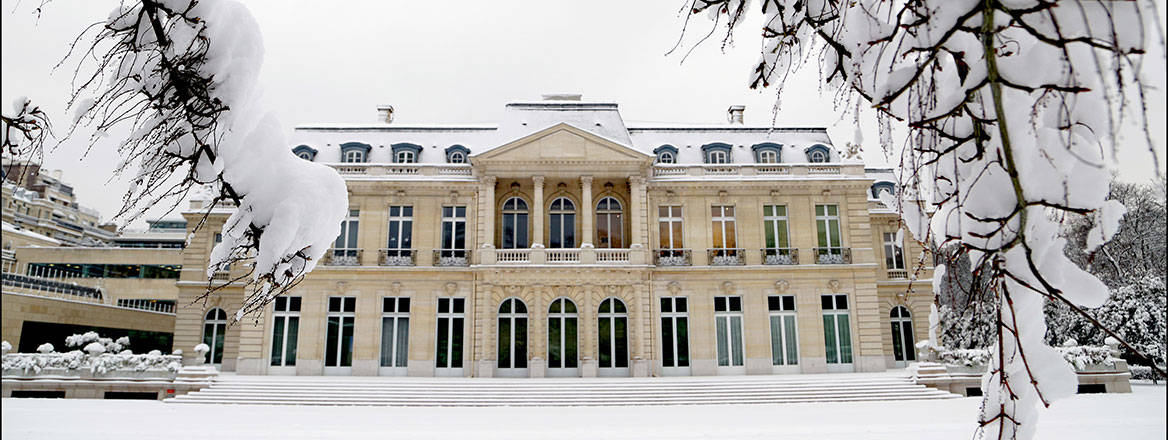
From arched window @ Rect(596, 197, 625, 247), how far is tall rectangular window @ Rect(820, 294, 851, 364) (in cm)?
786

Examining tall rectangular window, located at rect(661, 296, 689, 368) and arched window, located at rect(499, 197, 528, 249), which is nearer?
tall rectangular window, located at rect(661, 296, 689, 368)

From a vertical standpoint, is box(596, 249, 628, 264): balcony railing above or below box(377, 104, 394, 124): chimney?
below

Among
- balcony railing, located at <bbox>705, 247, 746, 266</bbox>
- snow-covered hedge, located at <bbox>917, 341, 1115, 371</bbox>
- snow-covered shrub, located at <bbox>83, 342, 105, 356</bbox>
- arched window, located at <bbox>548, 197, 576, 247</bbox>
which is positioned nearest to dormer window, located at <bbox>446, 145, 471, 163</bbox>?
arched window, located at <bbox>548, 197, 576, 247</bbox>

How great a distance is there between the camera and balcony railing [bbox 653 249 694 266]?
24.4m

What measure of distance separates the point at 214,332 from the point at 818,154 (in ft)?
86.7

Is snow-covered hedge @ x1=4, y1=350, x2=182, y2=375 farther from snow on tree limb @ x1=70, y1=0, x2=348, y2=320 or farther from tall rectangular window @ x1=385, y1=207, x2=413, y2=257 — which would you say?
snow on tree limb @ x1=70, y1=0, x2=348, y2=320

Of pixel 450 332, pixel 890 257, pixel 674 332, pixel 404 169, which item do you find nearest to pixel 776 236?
pixel 674 332

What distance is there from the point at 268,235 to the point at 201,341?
28330 mm

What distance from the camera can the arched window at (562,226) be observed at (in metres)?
24.9

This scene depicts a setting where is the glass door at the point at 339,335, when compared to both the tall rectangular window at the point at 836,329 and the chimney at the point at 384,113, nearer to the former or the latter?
the chimney at the point at 384,113

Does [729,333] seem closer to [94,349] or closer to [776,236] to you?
[776,236]

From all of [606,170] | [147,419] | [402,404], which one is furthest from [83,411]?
[606,170]

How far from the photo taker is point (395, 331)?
23.7m

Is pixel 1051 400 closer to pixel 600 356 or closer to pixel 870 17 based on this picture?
pixel 870 17
